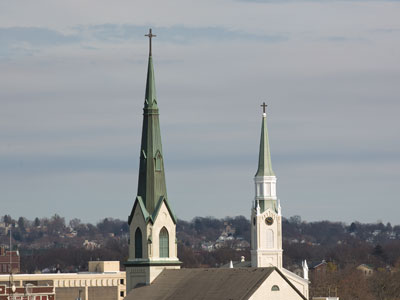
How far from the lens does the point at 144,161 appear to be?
104312 millimetres

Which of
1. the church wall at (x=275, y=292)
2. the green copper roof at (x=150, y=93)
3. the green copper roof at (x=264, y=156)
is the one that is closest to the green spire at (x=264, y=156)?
the green copper roof at (x=264, y=156)

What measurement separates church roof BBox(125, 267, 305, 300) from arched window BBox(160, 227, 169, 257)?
1.68 metres

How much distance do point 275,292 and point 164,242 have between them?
16014 millimetres

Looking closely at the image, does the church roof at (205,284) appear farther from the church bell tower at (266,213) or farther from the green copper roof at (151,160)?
the church bell tower at (266,213)

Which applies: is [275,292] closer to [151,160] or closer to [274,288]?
[274,288]

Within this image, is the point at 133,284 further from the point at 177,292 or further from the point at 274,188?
the point at 274,188

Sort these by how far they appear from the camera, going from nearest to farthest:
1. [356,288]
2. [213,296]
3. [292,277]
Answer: [213,296] < [292,277] < [356,288]

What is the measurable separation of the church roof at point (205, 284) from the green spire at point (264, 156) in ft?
142

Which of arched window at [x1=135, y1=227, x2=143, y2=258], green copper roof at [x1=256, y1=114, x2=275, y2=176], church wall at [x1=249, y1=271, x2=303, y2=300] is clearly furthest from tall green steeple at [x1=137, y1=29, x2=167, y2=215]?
green copper roof at [x1=256, y1=114, x2=275, y2=176]

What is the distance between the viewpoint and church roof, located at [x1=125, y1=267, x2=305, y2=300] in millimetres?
88125

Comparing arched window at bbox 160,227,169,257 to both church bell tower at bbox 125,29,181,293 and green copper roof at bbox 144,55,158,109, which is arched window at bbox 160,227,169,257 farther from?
green copper roof at bbox 144,55,158,109

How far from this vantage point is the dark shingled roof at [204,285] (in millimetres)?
88125

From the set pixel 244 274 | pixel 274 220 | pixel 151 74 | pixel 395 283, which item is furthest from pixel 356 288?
pixel 244 274

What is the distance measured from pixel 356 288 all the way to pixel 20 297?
44952 millimetres
